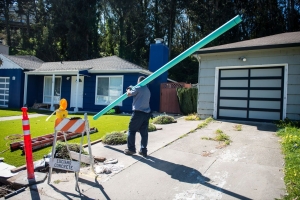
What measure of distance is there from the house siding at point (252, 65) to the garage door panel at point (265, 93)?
1.20 feet

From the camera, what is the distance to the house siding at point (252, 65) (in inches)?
294

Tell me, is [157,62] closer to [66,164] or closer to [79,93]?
[79,93]

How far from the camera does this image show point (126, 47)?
27250mm

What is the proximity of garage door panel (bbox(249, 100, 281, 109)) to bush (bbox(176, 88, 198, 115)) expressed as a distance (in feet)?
15.1

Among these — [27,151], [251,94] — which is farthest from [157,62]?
[27,151]

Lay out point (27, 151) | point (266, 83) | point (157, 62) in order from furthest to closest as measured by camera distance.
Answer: point (157, 62)
point (266, 83)
point (27, 151)

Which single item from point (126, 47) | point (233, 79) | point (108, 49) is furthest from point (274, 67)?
point (108, 49)

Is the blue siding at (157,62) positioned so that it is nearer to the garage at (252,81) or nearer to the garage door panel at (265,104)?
the garage at (252,81)

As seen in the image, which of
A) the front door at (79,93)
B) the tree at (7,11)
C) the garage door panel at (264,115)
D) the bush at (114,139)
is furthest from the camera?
the tree at (7,11)

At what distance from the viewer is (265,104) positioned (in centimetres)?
802

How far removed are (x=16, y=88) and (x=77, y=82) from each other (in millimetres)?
5757

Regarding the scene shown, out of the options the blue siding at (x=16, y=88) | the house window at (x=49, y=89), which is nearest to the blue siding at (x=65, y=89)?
the house window at (x=49, y=89)

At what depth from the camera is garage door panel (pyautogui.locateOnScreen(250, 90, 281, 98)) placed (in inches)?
309

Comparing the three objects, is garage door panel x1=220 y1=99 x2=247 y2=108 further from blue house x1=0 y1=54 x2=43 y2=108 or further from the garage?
blue house x1=0 y1=54 x2=43 y2=108
